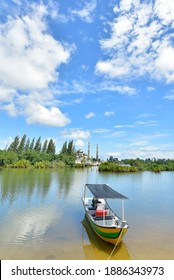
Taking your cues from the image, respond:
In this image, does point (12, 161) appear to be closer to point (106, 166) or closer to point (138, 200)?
point (106, 166)

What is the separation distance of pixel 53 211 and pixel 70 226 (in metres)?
3.27

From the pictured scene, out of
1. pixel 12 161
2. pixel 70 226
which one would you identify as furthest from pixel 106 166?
pixel 70 226

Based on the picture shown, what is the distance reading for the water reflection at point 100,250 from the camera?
8378 mm

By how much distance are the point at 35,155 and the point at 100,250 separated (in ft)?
199

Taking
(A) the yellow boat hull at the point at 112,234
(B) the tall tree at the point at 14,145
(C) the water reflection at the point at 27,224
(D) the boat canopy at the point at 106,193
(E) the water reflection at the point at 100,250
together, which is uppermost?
(B) the tall tree at the point at 14,145

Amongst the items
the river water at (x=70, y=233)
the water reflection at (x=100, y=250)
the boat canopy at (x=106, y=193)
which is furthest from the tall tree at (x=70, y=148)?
the water reflection at (x=100, y=250)

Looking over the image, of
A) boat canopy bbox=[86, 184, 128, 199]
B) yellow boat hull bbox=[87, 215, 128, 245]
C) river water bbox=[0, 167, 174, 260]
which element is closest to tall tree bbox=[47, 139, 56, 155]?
river water bbox=[0, 167, 174, 260]

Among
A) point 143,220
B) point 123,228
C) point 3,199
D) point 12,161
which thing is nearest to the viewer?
point 123,228

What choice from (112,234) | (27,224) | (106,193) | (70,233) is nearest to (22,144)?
(27,224)

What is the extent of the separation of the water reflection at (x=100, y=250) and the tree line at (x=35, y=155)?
54092 millimetres

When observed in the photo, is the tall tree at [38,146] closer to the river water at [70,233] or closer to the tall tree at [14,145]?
the tall tree at [14,145]

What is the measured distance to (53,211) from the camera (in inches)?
586

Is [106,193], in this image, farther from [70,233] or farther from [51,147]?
[51,147]
